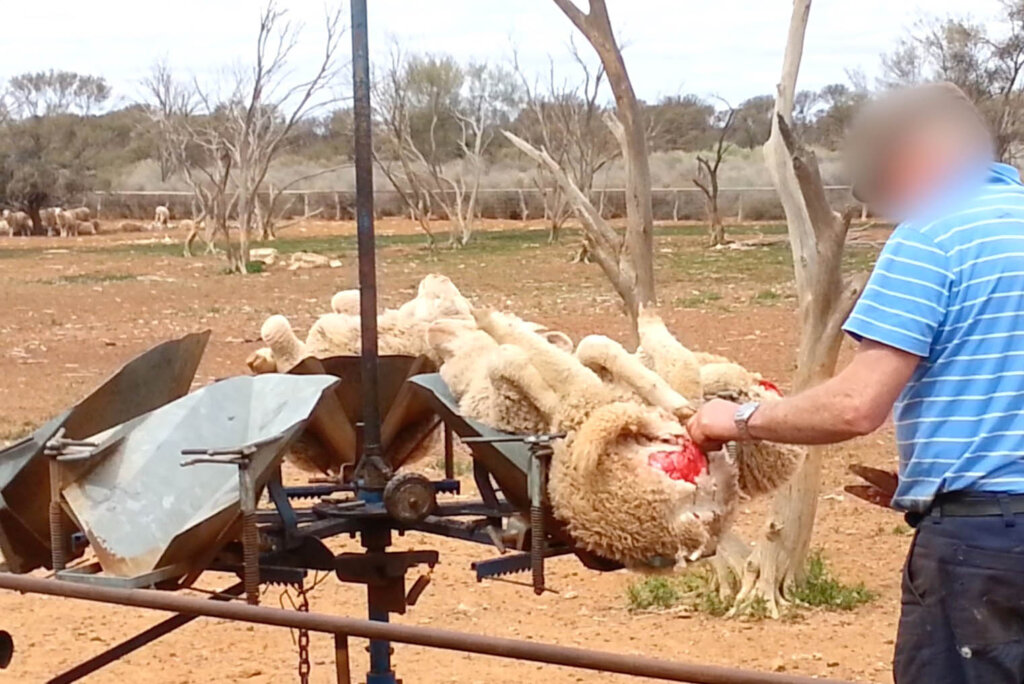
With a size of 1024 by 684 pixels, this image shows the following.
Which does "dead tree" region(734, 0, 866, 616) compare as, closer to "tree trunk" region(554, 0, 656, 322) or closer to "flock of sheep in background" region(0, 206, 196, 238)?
"tree trunk" region(554, 0, 656, 322)

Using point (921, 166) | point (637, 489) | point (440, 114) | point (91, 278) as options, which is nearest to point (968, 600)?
point (637, 489)

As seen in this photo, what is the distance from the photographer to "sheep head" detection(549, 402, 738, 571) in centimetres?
246

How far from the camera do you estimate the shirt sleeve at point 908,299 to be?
2131 millimetres

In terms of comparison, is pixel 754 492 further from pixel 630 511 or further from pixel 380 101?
pixel 380 101

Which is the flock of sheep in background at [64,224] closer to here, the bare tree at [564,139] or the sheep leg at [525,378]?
the bare tree at [564,139]

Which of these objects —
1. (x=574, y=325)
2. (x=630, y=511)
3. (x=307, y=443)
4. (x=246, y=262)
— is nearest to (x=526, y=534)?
(x=630, y=511)

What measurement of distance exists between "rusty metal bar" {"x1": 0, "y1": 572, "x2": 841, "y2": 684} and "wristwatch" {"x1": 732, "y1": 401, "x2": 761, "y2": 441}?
428 mm

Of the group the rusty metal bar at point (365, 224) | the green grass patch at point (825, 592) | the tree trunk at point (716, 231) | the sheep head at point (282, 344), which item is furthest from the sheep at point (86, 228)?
the rusty metal bar at point (365, 224)

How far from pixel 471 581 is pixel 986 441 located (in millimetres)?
4416

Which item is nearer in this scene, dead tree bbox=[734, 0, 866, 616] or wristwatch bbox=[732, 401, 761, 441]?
wristwatch bbox=[732, 401, 761, 441]

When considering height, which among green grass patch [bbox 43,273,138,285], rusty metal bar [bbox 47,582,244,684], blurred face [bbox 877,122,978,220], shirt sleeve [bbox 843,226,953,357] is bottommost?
green grass patch [bbox 43,273,138,285]

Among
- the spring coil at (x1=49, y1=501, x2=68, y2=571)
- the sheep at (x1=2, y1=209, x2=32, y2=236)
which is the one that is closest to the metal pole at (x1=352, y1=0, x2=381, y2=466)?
the spring coil at (x1=49, y1=501, x2=68, y2=571)

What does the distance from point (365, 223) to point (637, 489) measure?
854 millimetres

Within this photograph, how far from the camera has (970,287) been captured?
2.15 metres
